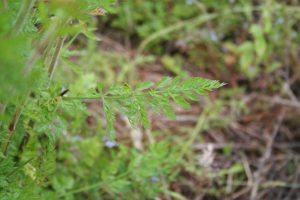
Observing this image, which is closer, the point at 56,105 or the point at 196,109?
the point at 56,105

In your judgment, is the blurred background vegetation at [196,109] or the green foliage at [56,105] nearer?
the green foliage at [56,105]

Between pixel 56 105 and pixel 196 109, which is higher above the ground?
pixel 56 105

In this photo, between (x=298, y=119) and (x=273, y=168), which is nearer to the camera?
(x=273, y=168)

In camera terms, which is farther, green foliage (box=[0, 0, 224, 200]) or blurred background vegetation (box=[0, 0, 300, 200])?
blurred background vegetation (box=[0, 0, 300, 200])

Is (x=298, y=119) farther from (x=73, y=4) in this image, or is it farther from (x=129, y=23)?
(x=73, y=4)

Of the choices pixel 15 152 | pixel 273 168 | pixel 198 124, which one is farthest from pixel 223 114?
pixel 15 152

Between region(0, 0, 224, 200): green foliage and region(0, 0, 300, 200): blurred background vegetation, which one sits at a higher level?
region(0, 0, 224, 200): green foliage

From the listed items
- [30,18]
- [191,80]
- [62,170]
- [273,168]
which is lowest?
[273,168]

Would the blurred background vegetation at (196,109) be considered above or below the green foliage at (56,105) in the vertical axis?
below
